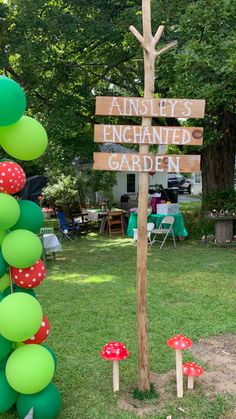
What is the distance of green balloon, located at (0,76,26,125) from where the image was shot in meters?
3.03

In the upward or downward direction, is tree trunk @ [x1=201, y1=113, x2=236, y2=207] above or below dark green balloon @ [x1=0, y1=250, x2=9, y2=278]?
above

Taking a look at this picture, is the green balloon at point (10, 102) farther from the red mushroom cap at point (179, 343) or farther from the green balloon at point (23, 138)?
the red mushroom cap at point (179, 343)

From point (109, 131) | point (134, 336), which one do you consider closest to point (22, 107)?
point (109, 131)

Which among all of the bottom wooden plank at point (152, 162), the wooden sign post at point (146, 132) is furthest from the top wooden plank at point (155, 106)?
the bottom wooden plank at point (152, 162)

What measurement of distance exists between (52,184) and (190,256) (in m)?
10.8

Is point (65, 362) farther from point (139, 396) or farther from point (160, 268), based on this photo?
point (160, 268)

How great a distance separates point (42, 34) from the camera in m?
10.9

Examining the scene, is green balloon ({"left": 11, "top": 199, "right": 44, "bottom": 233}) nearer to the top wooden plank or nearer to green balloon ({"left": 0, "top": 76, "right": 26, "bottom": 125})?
green balloon ({"left": 0, "top": 76, "right": 26, "bottom": 125})

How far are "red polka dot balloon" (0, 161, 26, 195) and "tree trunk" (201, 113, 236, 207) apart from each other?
9851mm

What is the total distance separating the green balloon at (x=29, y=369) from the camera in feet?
10.3

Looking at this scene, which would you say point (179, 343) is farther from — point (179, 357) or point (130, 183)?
point (130, 183)

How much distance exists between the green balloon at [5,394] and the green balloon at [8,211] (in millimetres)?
1193

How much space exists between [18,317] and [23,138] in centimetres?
130

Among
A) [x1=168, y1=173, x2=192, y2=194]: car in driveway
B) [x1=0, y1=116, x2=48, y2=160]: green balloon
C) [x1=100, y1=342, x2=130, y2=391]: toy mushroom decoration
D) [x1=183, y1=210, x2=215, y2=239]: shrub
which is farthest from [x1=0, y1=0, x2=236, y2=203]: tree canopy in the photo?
[x1=168, y1=173, x2=192, y2=194]: car in driveway
